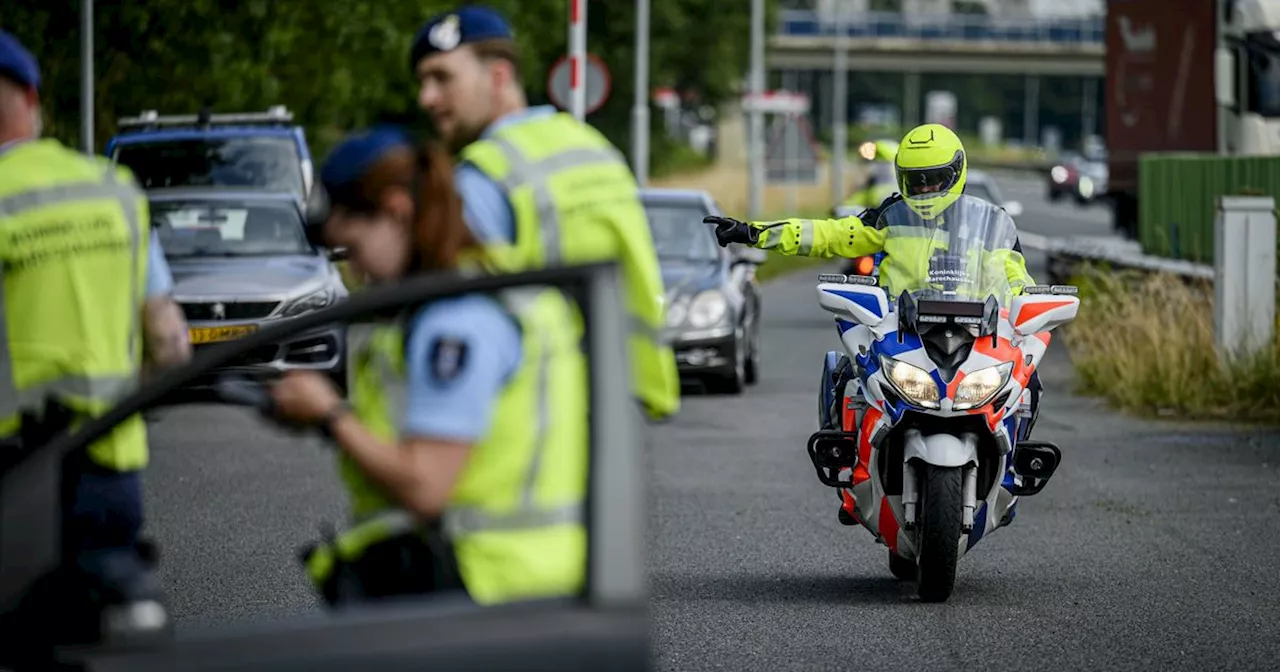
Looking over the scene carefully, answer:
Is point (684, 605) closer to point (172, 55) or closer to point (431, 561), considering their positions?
point (431, 561)

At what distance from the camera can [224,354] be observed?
4.01m

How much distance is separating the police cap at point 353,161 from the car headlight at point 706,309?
1323 cm

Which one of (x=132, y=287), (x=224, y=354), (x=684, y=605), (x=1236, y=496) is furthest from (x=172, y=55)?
(x=224, y=354)

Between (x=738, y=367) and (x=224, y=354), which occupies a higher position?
(x=224, y=354)

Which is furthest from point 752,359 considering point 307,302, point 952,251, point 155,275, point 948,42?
point 948,42

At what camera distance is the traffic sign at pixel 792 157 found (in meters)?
41.7

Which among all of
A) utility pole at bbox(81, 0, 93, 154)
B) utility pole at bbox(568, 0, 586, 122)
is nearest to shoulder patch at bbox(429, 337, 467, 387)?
utility pole at bbox(81, 0, 93, 154)

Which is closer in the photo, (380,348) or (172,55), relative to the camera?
(380,348)

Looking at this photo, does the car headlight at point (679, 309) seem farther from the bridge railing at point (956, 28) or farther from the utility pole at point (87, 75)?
the bridge railing at point (956, 28)

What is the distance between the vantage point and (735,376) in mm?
17891

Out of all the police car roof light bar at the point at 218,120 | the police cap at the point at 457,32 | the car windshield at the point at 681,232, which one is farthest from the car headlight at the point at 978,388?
the police car roof light bar at the point at 218,120

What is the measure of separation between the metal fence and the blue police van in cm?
752

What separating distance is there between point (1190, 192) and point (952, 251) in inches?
586

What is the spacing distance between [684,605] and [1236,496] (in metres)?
4.39
